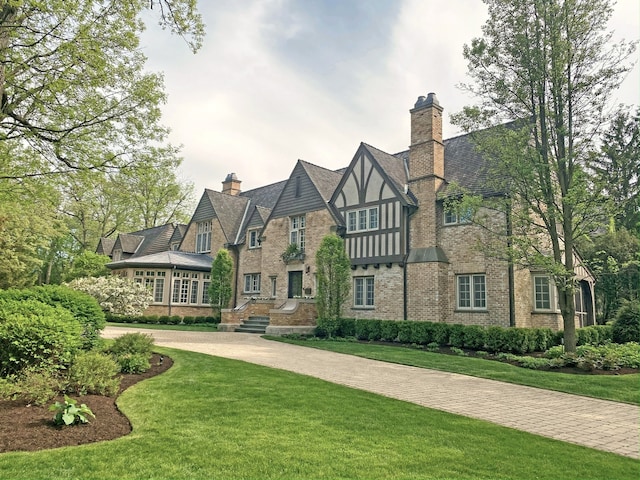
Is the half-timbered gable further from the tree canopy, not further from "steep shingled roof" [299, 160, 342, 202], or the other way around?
the tree canopy

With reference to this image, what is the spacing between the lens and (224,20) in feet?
26.5

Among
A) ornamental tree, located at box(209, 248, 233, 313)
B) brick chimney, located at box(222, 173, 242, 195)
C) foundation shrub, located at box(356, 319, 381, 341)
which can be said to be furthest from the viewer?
brick chimney, located at box(222, 173, 242, 195)

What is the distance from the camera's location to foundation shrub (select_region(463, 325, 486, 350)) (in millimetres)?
15156

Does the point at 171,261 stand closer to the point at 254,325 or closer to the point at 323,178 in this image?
the point at 254,325

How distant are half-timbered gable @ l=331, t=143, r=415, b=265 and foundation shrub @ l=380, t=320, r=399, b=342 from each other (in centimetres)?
294

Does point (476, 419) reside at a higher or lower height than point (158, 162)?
lower

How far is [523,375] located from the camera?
10.3m

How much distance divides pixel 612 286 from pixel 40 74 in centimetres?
2583

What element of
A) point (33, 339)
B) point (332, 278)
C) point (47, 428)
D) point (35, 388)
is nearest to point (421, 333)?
point (332, 278)

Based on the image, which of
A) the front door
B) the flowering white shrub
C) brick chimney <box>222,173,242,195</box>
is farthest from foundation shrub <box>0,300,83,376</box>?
brick chimney <box>222,173,242,195</box>

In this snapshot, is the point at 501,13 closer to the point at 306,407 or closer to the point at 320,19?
the point at 320,19

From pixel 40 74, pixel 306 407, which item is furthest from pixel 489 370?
pixel 40 74

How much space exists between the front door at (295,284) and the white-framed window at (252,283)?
11.0ft

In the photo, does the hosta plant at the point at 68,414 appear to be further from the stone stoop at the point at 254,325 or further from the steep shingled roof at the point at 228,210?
the steep shingled roof at the point at 228,210
